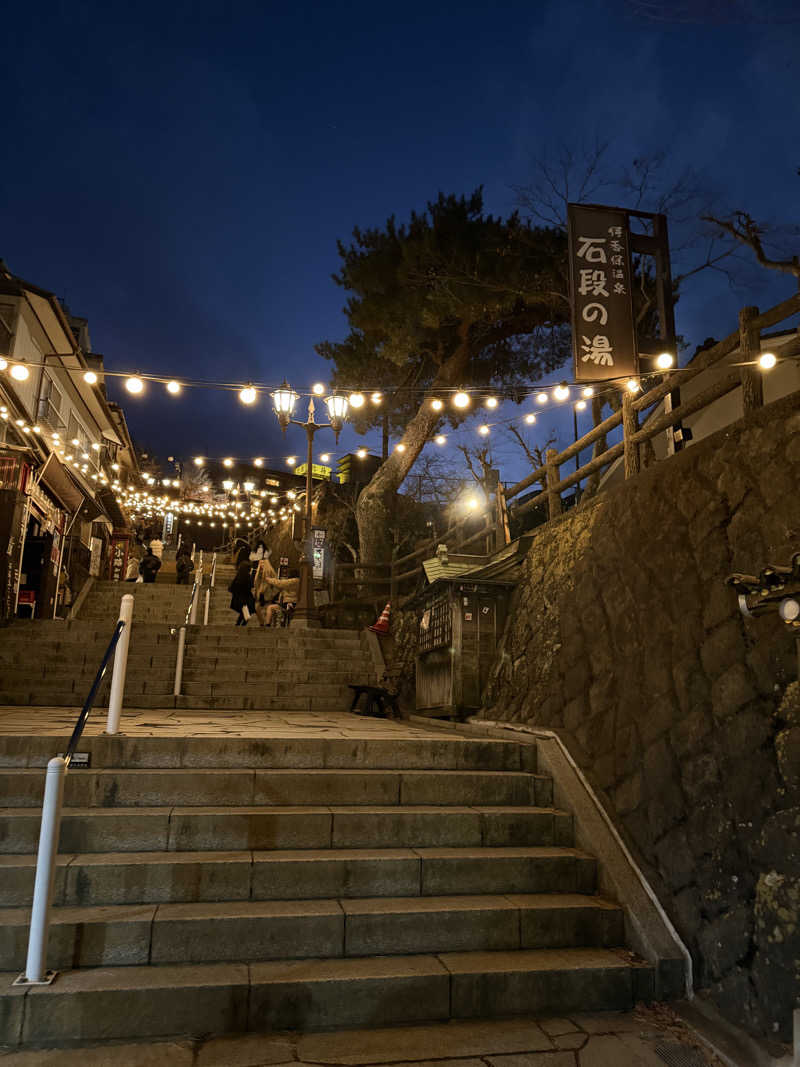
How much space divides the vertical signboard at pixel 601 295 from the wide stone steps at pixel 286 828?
5.73 meters

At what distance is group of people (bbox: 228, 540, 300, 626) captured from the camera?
15969mm

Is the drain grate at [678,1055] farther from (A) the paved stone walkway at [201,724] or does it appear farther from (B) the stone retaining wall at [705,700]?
(A) the paved stone walkway at [201,724]

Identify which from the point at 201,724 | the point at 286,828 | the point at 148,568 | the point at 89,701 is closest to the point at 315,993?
the point at 286,828

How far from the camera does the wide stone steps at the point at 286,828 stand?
475 centimetres

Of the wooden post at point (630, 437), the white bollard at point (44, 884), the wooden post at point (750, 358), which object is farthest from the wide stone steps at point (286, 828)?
the wooden post at point (630, 437)

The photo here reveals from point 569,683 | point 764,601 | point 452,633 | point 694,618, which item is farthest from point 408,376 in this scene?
point 764,601

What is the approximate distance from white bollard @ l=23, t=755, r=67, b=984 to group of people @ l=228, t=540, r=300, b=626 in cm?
1215

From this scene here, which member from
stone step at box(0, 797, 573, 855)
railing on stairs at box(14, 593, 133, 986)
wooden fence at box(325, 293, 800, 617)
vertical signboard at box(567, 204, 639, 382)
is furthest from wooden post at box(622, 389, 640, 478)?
railing on stairs at box(14, 593, 133, 986)

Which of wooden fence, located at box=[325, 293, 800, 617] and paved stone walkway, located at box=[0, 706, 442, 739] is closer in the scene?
wooden fence, located at box=[325, 293, 800, 617]

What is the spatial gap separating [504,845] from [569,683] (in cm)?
245

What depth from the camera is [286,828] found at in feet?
16.5

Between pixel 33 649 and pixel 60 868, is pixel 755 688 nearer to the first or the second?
pixel 60 868

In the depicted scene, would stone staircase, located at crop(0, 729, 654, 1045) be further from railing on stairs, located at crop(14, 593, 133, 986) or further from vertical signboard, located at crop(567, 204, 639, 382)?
vertical signboard, located at crop(567, 204, 639, 382)

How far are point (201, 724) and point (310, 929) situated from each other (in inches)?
165
